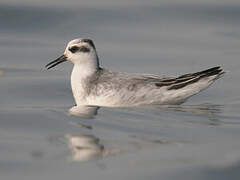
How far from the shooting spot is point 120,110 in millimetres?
10719

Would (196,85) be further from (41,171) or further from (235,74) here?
(41,171)

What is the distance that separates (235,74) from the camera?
13.7m

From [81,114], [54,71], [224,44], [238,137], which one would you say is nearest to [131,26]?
[224,44]

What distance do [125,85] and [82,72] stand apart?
3.01 feet

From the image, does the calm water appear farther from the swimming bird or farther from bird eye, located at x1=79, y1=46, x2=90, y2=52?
bird eye, located at x1=79, y1=46, x2=90, y2=52

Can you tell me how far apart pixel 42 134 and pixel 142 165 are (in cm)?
186

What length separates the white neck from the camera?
1155 centimetres

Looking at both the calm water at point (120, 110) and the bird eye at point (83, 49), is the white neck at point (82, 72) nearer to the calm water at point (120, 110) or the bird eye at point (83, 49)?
the bird eye at point (83, 49)

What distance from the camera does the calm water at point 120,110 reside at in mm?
7660

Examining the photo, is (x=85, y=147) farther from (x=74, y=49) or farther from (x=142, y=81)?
(x=74, y=49)

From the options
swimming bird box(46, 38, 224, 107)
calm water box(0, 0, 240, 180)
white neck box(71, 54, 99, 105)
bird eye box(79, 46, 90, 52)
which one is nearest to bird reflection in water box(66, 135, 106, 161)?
calm water box(0, 0, 240, 180)

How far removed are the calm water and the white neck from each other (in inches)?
11.9

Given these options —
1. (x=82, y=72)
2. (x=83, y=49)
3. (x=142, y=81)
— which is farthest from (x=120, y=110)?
(x=83, y=49)

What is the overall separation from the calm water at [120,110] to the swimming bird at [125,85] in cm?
29
